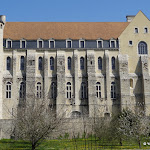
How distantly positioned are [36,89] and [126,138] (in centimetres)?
2385

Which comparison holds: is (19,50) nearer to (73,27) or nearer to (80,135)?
(73,27)

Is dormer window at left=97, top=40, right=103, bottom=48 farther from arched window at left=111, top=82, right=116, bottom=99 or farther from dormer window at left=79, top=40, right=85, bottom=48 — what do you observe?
arched window at left=111, top=82, right=116, bottom=99

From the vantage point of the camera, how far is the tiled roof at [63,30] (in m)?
63.8

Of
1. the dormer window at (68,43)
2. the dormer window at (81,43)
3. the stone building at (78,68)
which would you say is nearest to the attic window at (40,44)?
the stone building at (78,68)

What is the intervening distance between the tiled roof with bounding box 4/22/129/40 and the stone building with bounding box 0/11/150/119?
17 cm

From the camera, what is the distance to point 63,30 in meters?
65.5

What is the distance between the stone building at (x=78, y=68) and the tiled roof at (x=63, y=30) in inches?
6.8

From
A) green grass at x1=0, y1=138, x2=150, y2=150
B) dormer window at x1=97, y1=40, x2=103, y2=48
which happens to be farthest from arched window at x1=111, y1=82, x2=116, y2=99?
green grass at x1=0, y1=138, x2=150, y2=150

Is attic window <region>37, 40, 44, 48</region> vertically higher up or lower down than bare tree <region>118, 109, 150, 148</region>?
higher up

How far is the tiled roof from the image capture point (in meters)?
63.8

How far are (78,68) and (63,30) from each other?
8020mm

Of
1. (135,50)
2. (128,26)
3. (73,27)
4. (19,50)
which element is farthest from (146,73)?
(19,50)

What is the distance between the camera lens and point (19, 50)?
6181 centimetres

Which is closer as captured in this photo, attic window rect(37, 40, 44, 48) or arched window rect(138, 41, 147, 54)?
attic window rect(37, 40, 44, 48)
